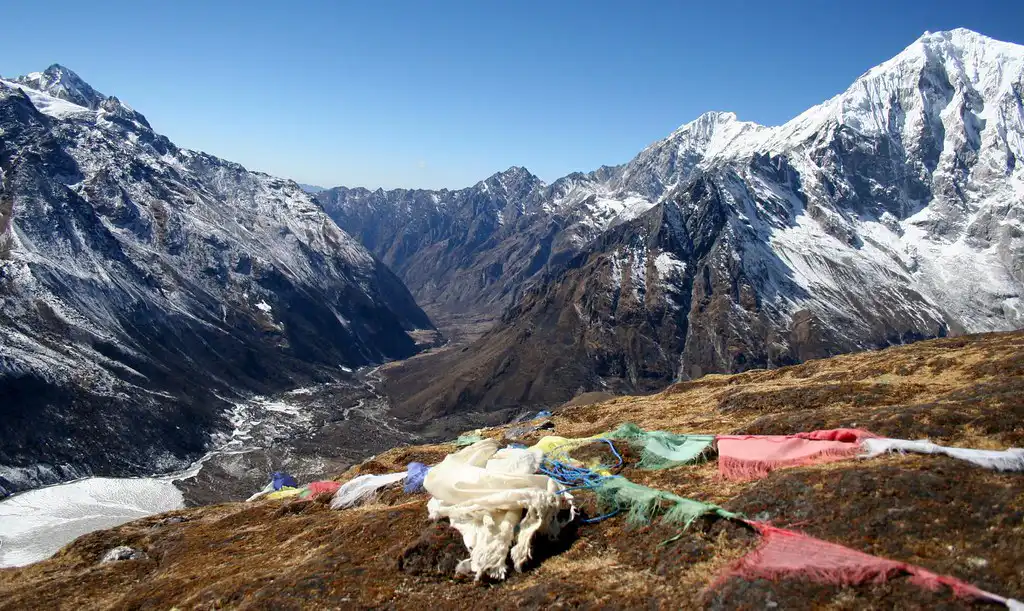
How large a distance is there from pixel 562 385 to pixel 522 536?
177716 mm

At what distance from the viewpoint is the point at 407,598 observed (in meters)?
12.6

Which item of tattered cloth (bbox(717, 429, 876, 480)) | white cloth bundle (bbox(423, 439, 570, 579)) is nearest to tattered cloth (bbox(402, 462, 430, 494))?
white cloth bundle (bbox(423, 439, 570, 579))

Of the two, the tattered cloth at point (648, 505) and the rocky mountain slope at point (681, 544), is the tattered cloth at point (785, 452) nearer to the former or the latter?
the rocky mountain slope at point (681, 544)

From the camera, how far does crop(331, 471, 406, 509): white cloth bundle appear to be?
23.8 meters

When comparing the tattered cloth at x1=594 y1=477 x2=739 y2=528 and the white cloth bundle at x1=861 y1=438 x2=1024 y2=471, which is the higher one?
the white cloth bundle at x1=861 y1=438 x2=1024 y2=471

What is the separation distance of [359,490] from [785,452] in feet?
55.8

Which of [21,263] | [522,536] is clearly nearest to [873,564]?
[522,536]

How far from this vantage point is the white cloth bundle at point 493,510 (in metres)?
13.0

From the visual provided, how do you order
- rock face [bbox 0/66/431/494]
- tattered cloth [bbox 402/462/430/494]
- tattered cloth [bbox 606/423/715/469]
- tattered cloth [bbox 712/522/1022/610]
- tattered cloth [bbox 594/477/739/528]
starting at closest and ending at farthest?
tattered cloth [bbox 712/522/1022/610] < tattered cloth [bbox 594/477/739/528] < tattered cloth [bbox 606/423/715/469] < tattered cloth [bbox 402/462/430/494] < rock face [bbox 0/66/431/494]

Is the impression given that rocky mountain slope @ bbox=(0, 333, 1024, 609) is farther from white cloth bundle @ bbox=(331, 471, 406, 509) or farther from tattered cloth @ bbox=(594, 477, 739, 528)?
white cloth bundle @ bbox=(331, 471, 406, 509)

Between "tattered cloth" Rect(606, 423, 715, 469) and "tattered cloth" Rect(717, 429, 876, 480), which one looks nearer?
"tattered cloth" Rect(717, 429, 876, 480)

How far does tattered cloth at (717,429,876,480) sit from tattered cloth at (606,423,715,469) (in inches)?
47.5

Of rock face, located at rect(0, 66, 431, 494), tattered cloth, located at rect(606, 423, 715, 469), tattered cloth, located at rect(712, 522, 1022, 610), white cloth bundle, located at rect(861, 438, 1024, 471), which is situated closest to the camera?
tattered cloth, located at rect(712, 522, 1022, 610)

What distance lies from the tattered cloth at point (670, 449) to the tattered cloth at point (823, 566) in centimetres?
689
